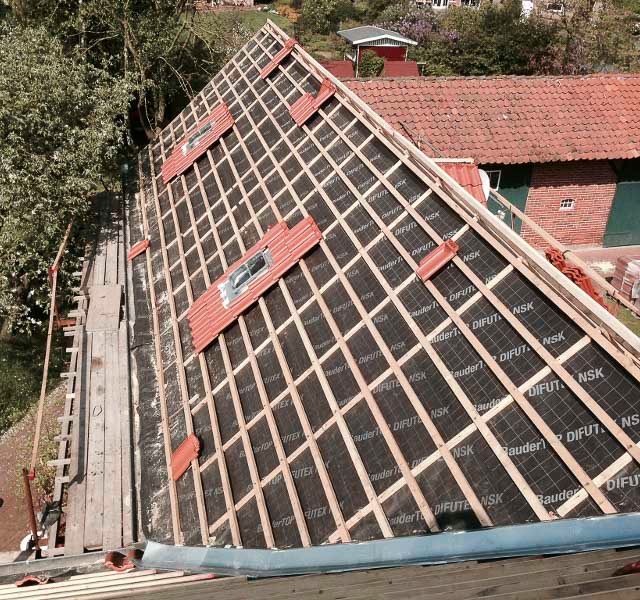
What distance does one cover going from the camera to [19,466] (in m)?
12.5

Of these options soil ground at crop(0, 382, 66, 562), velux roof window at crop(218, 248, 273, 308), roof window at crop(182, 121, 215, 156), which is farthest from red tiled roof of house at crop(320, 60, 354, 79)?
velux roof window at crop(218, 248, 273, 308)

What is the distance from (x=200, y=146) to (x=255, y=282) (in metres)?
6.02

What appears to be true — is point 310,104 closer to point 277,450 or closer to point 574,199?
point 277,450

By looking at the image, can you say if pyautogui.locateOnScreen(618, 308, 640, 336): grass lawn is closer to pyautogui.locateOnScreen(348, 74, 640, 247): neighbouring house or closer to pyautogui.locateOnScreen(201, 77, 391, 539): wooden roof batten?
pyautogui.locateOnScreen(348, 74, 640, 247): neighbouring house

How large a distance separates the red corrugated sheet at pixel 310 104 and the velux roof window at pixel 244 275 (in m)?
3.54

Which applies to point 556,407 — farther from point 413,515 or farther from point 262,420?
point 262,420

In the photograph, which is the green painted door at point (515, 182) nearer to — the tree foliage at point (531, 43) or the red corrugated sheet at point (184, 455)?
the red corrugated sheet at point (184, 455)

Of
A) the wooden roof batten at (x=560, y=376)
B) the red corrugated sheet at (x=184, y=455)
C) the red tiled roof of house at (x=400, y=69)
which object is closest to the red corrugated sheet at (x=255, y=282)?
the red corrugated sheet at (x=184, y=455)

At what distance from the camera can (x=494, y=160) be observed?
17422mm

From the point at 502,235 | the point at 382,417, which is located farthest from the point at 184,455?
the point at 502,235

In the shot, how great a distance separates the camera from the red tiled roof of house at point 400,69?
3196 cm

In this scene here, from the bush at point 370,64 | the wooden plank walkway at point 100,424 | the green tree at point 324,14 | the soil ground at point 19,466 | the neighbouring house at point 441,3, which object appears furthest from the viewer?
the neighbouring house at point 441,3

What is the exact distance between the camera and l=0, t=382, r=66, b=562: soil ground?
1115cm

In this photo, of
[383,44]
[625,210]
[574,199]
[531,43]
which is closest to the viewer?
[574,199]
